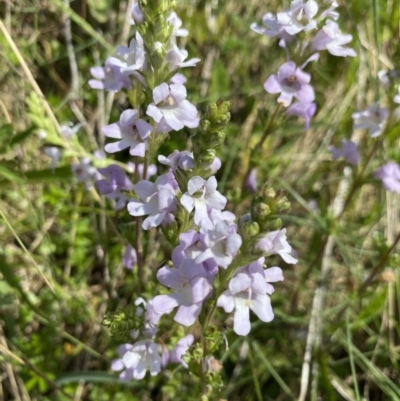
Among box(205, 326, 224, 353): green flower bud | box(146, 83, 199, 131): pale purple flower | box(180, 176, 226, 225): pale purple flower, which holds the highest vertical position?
box(146, 83, 199, 131): pale purple flower

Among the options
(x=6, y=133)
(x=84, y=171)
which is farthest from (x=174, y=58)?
(x=6, y=133)

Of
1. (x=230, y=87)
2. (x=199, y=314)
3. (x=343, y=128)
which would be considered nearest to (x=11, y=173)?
(x=199, y=314)

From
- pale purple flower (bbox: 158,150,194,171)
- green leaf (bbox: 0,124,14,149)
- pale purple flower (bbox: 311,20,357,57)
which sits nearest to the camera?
pale purple flower (bbox: 158,150,194,171)

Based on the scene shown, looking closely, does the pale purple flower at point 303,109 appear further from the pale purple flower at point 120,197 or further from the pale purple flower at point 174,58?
the pale purple flower at point 120,197

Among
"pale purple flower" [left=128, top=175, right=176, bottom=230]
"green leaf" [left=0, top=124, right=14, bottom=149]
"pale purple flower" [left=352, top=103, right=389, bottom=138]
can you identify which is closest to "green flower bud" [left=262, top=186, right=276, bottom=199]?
"pale purple flower" [left=128, top=175, right=176, bottom=230]

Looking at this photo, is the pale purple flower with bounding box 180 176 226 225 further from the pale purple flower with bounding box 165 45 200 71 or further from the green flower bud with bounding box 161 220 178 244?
the pale purple flower with bounding box 165 45 200 71

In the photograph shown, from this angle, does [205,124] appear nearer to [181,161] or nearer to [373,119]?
[181,161]
